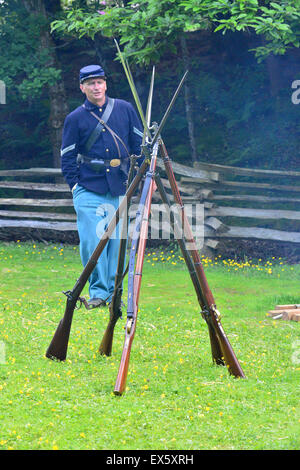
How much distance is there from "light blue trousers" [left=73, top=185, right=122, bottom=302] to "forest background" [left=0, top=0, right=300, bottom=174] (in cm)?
529

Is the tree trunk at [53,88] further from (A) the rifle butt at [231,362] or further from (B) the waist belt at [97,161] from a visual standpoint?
(A) the rifle butt at [231,362]

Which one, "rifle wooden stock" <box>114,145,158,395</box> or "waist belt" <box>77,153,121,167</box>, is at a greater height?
"waist belt" <box>77,153,121,167</box>

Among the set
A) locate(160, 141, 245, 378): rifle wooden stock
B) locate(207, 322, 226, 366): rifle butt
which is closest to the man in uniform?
locate(207, 322, 226, 366): rifle butt

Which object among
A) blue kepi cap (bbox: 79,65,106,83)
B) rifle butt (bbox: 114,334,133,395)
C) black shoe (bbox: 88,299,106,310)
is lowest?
black shoe (bbox: 88,299,106,310)

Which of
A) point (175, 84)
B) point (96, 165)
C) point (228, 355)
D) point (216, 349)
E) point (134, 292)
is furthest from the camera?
point (175, 84)

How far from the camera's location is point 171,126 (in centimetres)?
1648

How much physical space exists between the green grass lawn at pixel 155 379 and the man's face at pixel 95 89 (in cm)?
237

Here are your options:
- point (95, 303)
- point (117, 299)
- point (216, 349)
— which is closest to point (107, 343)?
point (117, 299)

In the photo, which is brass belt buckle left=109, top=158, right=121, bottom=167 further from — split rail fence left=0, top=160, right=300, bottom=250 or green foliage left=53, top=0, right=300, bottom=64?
split rail fence left=0, top=160, right=300, bottom=250

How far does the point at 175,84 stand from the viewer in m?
17.3

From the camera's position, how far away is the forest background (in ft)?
46.8

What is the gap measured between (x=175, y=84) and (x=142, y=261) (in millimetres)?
12988

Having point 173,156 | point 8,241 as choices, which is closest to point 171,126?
point 173,156

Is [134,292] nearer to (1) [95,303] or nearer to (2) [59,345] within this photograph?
(2) [59,345]
